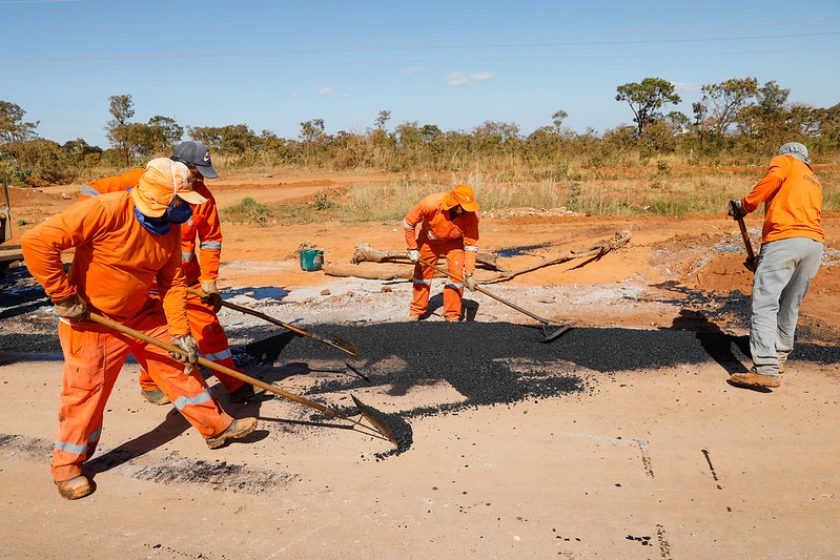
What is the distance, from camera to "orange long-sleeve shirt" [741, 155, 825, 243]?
163 inches

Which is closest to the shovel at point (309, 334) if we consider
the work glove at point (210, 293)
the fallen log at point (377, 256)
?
the work glove at point (210, 293)

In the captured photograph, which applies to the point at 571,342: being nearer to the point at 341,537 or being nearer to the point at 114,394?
the point at 341,537

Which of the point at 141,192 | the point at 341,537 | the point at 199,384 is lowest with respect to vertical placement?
the point at 341,537

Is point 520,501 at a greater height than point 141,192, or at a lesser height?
lesser

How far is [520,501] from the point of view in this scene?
3035 mm

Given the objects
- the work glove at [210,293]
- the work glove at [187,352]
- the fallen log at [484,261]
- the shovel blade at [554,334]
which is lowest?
the shovel blade at [554,334]

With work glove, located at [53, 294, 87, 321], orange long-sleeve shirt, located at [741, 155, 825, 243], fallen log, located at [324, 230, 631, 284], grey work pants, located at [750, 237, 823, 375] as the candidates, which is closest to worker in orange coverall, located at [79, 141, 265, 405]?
work glove, located at [53, 294, 87, 321]

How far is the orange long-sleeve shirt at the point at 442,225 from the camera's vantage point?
18.4ft

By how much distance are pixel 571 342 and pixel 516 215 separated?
25.7ft

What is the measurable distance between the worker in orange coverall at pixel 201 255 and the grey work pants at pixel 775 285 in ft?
12.3

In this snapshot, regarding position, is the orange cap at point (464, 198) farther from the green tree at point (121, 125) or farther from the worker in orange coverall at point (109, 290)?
the green tree at point (121, 125)

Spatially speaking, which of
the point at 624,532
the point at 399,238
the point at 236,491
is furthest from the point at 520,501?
the point at 399,238

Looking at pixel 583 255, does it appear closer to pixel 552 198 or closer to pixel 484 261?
pixel 484 261

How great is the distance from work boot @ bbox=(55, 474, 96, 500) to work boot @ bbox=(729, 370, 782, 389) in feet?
Answer: 13.6
